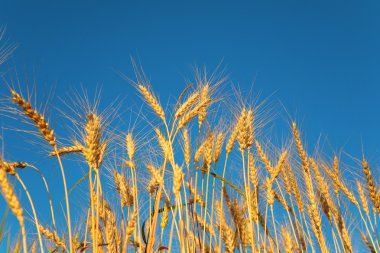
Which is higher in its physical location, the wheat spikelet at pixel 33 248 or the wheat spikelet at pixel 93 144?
the wheat spikelet at pixel 93 144

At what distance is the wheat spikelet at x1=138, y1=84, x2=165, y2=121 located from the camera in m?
2.70

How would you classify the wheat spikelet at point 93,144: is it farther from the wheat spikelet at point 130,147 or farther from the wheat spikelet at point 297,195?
the wheat spikelet at point 297,195

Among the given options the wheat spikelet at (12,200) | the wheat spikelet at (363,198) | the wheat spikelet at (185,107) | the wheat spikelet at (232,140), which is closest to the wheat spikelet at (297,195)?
the wheat spikelet at (363,198)

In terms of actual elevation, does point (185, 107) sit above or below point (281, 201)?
above

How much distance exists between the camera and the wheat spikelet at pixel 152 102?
8.87 feet

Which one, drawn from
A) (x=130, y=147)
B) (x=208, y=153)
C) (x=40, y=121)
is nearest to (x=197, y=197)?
(x=208, y=153)

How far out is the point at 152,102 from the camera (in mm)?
2756

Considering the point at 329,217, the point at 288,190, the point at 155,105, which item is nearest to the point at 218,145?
the point at 155,105

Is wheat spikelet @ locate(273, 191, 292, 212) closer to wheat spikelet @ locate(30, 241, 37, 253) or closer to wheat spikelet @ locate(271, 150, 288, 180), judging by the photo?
wheat spikelet @ locate(271, 150, 288, 180)

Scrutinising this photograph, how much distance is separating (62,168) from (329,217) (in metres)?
2.44

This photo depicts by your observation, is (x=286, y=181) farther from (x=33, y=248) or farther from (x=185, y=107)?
(x=33, y=248)

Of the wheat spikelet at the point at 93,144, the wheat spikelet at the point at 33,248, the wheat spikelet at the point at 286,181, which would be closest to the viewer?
the wheat spikelet at the point at 93,144

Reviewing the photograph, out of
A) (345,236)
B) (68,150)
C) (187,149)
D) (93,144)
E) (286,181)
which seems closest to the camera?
(93,144)

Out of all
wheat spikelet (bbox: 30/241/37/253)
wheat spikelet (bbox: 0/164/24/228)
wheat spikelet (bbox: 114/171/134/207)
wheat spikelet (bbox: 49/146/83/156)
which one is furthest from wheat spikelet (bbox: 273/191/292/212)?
wheat spikelet (bbox: 0/164/24/228)
